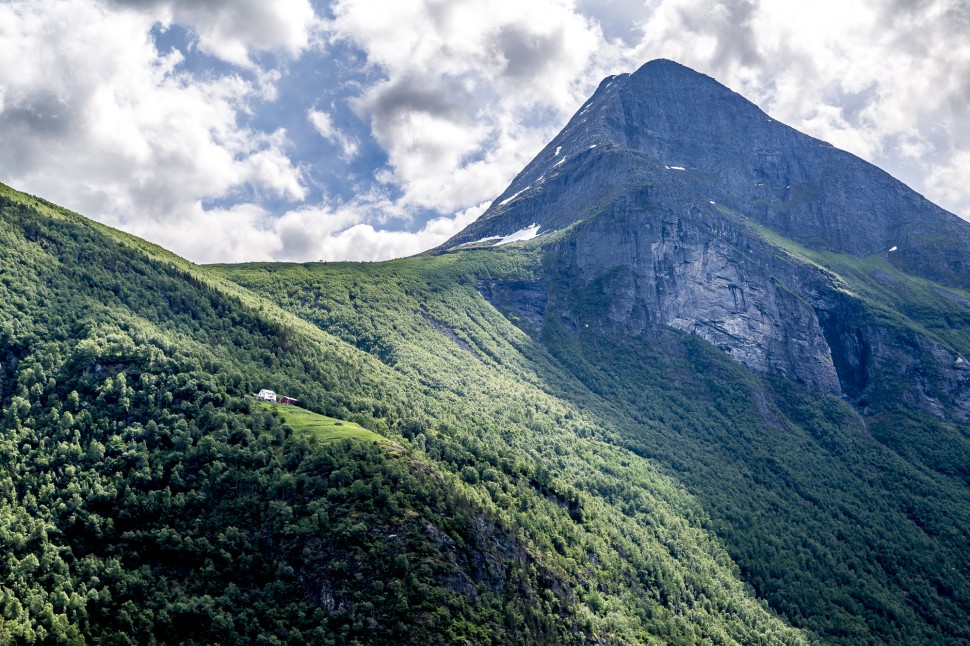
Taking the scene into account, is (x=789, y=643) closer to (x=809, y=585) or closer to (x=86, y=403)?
(x=809, y=585)

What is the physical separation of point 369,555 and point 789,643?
381 ft

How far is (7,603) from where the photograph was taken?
10131 cm

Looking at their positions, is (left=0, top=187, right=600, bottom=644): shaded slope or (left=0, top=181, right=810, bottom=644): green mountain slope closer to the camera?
(left=0, top=187, right=600, bottom=644): shaded slope

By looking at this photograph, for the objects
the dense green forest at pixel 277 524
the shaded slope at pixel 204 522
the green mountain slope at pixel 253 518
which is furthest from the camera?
the dense green forest at pixel 277 524

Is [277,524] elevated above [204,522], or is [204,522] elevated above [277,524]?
[277,524]

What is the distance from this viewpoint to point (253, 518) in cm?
12494

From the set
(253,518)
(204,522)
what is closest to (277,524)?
(253,518)

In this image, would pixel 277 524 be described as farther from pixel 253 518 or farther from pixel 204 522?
pixel 204 522

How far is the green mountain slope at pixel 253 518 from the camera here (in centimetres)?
10950

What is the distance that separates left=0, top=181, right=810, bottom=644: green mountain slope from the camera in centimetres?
10950

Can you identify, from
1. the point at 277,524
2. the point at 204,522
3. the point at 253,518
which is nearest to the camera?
the point at 277,524

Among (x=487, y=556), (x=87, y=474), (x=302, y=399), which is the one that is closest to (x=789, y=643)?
(x=487, y=556)

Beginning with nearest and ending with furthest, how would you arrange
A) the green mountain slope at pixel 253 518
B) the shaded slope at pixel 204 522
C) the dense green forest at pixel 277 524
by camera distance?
the shaded slope at pixel 204 522 < the green mountain slope at pixel 253 518 < the dense green forest at pixel 277 524

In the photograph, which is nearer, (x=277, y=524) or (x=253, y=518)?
(x=277, y=524)
